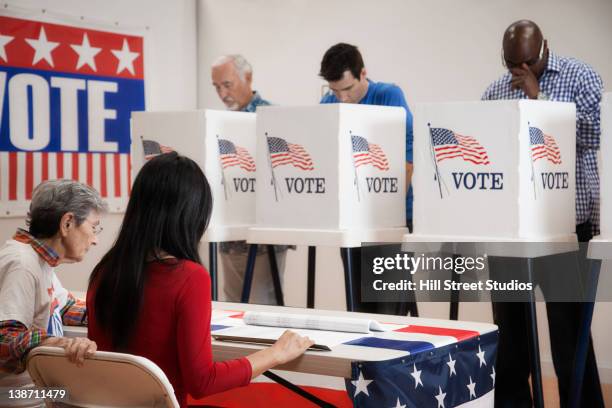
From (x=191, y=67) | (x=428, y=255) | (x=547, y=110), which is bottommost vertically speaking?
(x=428, y=255)

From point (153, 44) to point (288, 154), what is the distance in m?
2.87

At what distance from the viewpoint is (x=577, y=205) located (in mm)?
3102

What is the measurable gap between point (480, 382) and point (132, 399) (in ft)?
3.09

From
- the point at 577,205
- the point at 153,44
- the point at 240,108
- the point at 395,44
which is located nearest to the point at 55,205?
the point at 577,205

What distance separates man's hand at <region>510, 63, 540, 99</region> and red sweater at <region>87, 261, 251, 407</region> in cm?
172

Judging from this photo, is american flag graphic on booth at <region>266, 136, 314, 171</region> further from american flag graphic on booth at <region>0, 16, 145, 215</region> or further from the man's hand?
american flag graphic on booth at <region>0, 16, 145, 215</region>

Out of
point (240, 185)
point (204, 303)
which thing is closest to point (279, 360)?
point (204, 303)

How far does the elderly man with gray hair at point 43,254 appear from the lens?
2086 millimetres

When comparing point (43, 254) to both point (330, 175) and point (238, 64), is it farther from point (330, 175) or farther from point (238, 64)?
point (238, 64)

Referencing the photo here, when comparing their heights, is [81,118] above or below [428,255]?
above

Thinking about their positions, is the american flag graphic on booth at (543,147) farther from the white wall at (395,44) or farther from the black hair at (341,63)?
the white wall at (395,44)

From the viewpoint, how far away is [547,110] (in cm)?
287

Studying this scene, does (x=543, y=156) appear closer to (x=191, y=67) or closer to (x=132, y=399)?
(x=132, y=399)

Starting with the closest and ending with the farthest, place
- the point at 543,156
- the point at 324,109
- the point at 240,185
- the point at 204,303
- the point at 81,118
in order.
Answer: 1. the point at 204,303
2. the point at 543,156
3. the point at 324,109
4. the point at 240,185
5. the point at 81,118
